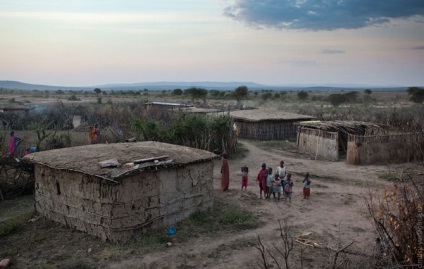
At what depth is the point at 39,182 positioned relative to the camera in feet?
30.7

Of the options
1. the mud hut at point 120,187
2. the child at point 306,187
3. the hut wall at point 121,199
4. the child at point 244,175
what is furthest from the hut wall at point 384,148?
the hut wall at point 121,199

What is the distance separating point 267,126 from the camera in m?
23.7

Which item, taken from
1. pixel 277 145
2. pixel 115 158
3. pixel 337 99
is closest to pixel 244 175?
pixel 115 158

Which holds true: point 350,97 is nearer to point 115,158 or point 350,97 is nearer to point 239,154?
point 239,154

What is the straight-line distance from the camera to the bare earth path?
7.30 m

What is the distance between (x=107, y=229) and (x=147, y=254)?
1.06 meters

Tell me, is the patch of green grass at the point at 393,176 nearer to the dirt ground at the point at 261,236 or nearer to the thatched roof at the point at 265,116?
the dirt ground at the point at 261,236

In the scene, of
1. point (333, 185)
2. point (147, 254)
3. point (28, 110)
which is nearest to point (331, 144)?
point (333, 185)

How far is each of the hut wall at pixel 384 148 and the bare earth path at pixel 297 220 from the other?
66cm

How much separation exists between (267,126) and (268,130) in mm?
272

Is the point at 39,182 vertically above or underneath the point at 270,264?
above

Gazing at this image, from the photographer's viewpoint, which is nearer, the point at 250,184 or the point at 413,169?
the point at 250,184

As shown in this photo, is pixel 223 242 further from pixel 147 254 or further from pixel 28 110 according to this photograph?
pixel 28 110

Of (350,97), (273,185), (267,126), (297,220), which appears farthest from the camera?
(350,97)
